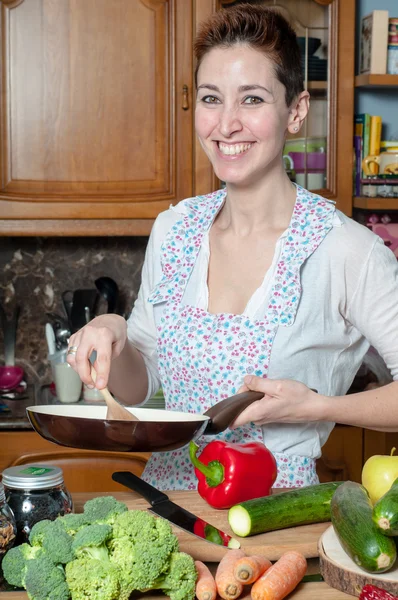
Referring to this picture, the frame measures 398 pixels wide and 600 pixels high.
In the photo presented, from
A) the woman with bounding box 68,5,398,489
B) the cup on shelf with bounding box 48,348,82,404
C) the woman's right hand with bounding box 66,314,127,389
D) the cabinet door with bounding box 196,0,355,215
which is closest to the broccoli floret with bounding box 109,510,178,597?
the woman's right hand with bounding box 66,314,127,389

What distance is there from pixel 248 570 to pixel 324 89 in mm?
1846

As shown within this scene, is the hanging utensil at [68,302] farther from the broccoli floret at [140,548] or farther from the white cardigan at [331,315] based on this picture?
the broccoli floret at [140,548]

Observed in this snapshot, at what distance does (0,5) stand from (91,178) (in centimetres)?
53

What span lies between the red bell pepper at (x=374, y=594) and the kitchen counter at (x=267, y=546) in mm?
78

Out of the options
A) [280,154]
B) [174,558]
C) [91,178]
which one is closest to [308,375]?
[280,154]

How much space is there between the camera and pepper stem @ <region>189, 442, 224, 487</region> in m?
1.25

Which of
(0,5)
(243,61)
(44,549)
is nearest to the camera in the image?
(44,549)

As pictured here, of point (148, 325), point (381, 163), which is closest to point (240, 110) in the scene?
point (148, 325)

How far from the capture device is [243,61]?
147 centimetres

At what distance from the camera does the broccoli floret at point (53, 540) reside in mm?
922

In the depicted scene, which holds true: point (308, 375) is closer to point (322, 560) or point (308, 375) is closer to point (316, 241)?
point (316, 241)

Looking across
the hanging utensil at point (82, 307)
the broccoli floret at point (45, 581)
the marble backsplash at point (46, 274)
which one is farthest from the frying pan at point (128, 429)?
the marble backsplash at point (46, 274)

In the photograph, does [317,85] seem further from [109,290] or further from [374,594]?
[374,594]

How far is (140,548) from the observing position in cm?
92
